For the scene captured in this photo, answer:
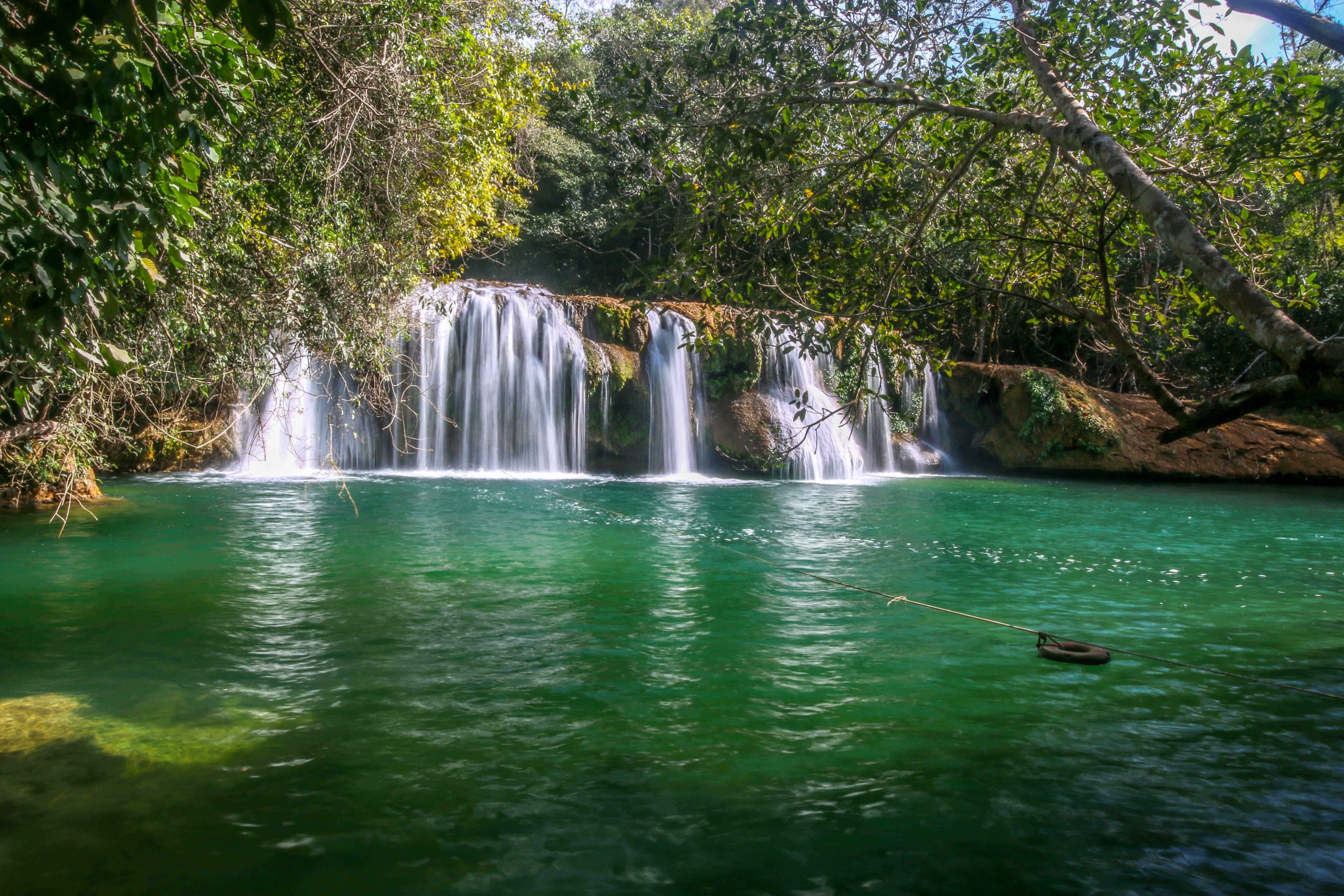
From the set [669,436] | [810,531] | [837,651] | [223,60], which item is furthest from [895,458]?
[223,60]

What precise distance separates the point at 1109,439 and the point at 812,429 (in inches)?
287

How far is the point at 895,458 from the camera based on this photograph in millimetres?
25156

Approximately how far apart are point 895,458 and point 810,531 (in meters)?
12.8

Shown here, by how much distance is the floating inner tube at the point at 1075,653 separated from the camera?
21.6ft

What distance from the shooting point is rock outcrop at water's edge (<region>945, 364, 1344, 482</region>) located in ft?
71.6

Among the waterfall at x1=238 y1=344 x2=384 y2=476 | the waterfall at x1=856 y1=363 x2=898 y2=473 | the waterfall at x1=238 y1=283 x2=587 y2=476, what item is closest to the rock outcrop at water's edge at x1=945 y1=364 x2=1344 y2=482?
the waterfall at x1=856 y1=363 x2=898 y2=473

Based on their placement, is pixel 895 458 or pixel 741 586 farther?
pixel 895 458

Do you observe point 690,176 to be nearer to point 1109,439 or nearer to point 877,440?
point 877,440

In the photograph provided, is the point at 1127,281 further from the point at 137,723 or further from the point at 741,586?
the point at 137,723

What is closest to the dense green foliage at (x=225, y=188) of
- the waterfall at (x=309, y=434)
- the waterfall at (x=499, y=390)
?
the waterfall at (x=309, y=434)

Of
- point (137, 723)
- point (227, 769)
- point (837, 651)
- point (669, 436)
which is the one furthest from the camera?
point (669, 436)

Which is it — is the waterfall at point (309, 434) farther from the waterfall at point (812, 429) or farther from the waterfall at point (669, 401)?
the waterfall at point (812, 429)

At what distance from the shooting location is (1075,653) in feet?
21.8

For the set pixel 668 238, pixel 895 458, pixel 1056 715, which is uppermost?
pixel 668 238
